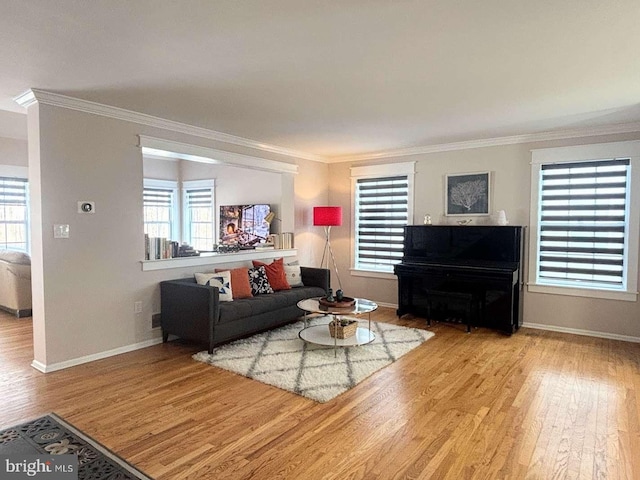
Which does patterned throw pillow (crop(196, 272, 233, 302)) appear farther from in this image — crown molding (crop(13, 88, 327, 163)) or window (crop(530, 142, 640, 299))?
window (crop(530, 142, 640, 299))

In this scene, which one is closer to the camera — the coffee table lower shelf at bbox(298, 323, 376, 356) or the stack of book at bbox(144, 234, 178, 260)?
the coffee table lower shelf at bbox(298, 323, 376, 356)

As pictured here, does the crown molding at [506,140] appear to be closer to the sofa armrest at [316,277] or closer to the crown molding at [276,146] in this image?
the crown molding at [276,146]

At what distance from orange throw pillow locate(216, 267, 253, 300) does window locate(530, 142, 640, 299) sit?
350 centimetres

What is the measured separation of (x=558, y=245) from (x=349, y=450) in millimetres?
3903

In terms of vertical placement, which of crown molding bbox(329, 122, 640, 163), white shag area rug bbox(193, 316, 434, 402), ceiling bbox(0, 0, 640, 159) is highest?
ceiling bbox(0, 0, 640, 159)

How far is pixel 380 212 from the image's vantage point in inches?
249

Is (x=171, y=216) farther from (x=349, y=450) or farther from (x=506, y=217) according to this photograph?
(x=349, y=450)

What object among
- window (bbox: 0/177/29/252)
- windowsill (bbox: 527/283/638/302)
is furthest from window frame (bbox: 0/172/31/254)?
windowsill (bbox: 527/283/638/302)

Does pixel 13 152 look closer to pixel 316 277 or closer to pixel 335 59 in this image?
pixel 316 277

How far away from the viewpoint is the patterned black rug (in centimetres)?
215

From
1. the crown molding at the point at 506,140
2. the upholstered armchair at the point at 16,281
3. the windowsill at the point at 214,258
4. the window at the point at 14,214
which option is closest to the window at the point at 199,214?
the windowsill at the point at 214,258

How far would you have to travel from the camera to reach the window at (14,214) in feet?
20.8

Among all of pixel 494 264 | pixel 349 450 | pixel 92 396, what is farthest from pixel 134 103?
pixel 494 264

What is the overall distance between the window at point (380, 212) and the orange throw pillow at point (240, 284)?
2.32 metres
